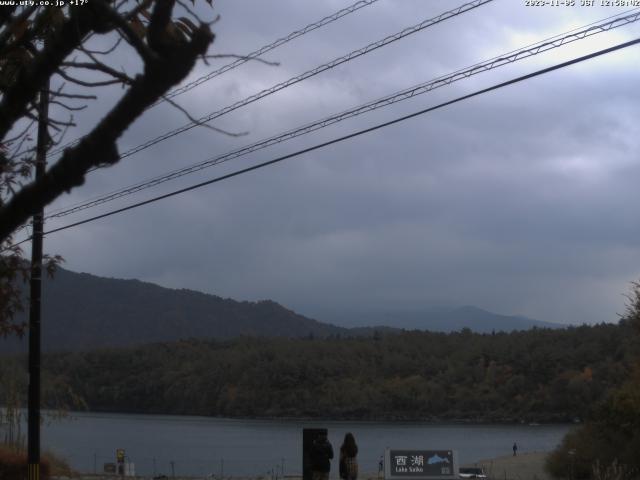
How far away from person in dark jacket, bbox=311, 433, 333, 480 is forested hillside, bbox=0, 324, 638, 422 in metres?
47.4

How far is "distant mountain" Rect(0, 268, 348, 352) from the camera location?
139m

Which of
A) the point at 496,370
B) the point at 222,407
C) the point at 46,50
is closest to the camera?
the point at 46,50

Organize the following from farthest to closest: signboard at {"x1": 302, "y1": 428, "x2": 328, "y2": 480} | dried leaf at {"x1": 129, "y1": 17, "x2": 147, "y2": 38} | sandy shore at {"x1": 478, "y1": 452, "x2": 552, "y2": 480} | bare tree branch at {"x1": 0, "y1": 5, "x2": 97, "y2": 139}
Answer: sandy shore at {"x1": 478, "y1": 452, "x2": 552, "y2": 480} → signboard at {"x1": 302, "y1": 428, "x2": 328, "y2": 480} → dried leaf at {"x1": 129, "y1": 17, "x2": 147, "y2": 38} → bare tree branch at {"x1": 0, "y1": 5, "x2": 97, "y2": 139}

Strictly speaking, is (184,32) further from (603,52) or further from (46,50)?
(603,52)

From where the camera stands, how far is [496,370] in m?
72.4

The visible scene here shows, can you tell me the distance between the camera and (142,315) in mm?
157375

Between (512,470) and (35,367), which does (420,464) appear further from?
(512,470)

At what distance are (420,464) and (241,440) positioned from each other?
4372 cm

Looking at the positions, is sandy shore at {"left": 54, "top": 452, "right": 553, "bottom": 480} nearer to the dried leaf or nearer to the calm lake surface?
the calm lake surface

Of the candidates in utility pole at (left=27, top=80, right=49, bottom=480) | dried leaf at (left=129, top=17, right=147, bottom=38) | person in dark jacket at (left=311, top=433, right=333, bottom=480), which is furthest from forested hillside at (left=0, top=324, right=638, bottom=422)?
dried leaf at (left=129, top=17, right=147, bottom=38)

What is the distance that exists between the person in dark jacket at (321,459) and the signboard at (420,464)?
5.48 metres

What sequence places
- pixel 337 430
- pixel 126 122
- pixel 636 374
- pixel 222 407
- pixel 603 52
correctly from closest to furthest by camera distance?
pixel 126 122 → pixel 603 52 → pixel 636 374 → pixel 337 430 → pixel 222 407

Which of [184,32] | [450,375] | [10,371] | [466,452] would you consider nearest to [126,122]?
[184,32]

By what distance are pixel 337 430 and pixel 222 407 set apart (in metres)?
19.4
